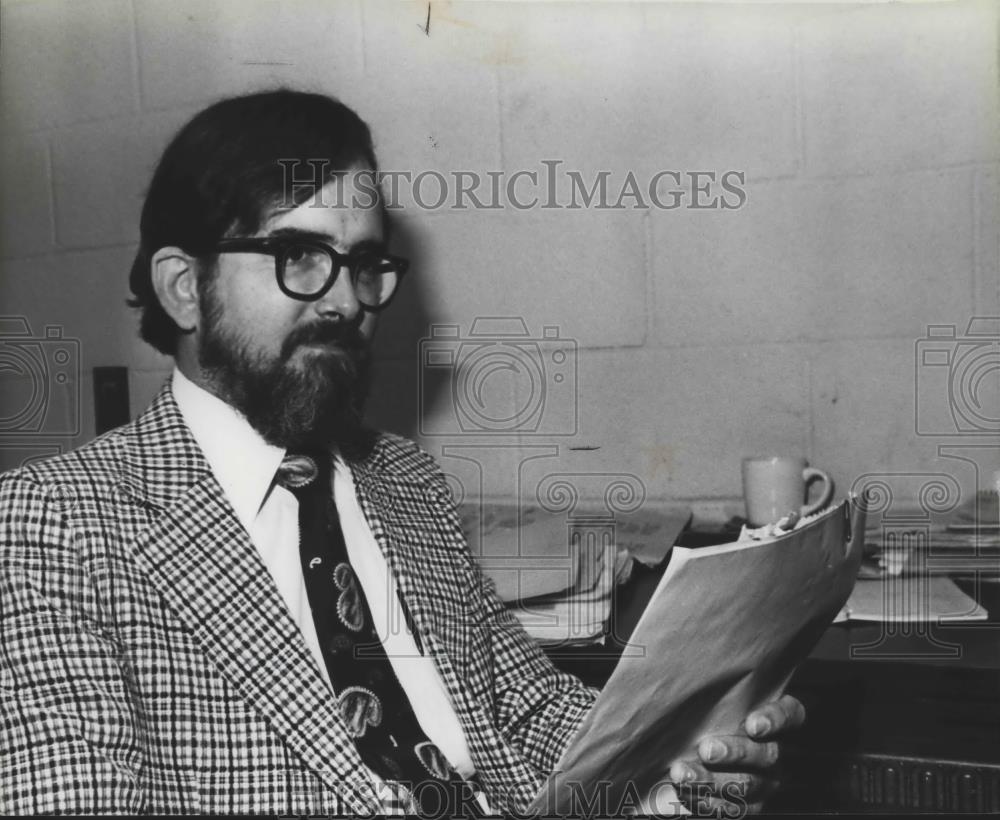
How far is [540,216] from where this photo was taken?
164 cm

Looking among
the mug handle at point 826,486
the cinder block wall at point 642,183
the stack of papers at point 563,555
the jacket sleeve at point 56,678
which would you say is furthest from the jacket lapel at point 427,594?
the mug handle at point 826,486

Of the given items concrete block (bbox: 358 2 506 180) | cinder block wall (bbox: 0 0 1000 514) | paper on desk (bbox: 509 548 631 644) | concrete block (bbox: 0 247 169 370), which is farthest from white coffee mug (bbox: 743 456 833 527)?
concrete block (bbox: 0 247 169 370)

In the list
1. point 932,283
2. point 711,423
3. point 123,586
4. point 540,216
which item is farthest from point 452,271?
point 123,586

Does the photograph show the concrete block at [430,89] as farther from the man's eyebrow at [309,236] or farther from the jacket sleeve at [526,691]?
the jacket sleeve at [526,691]

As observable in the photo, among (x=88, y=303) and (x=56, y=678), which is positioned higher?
(x=88, y=303)

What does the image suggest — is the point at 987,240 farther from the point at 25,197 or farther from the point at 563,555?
the point at 25,197

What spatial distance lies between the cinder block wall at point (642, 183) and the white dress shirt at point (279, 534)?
0.62m

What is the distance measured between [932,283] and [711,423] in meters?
0.40

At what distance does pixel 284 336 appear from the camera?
1.09 m

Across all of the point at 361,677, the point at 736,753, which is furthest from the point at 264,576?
the point at 736,753

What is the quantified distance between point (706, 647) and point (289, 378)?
0.55m

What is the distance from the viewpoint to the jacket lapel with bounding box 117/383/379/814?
913 millimetres

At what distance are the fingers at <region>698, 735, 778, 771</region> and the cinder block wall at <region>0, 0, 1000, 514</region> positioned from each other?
68cm

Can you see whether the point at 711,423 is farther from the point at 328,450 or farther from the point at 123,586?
the point at 123,586
